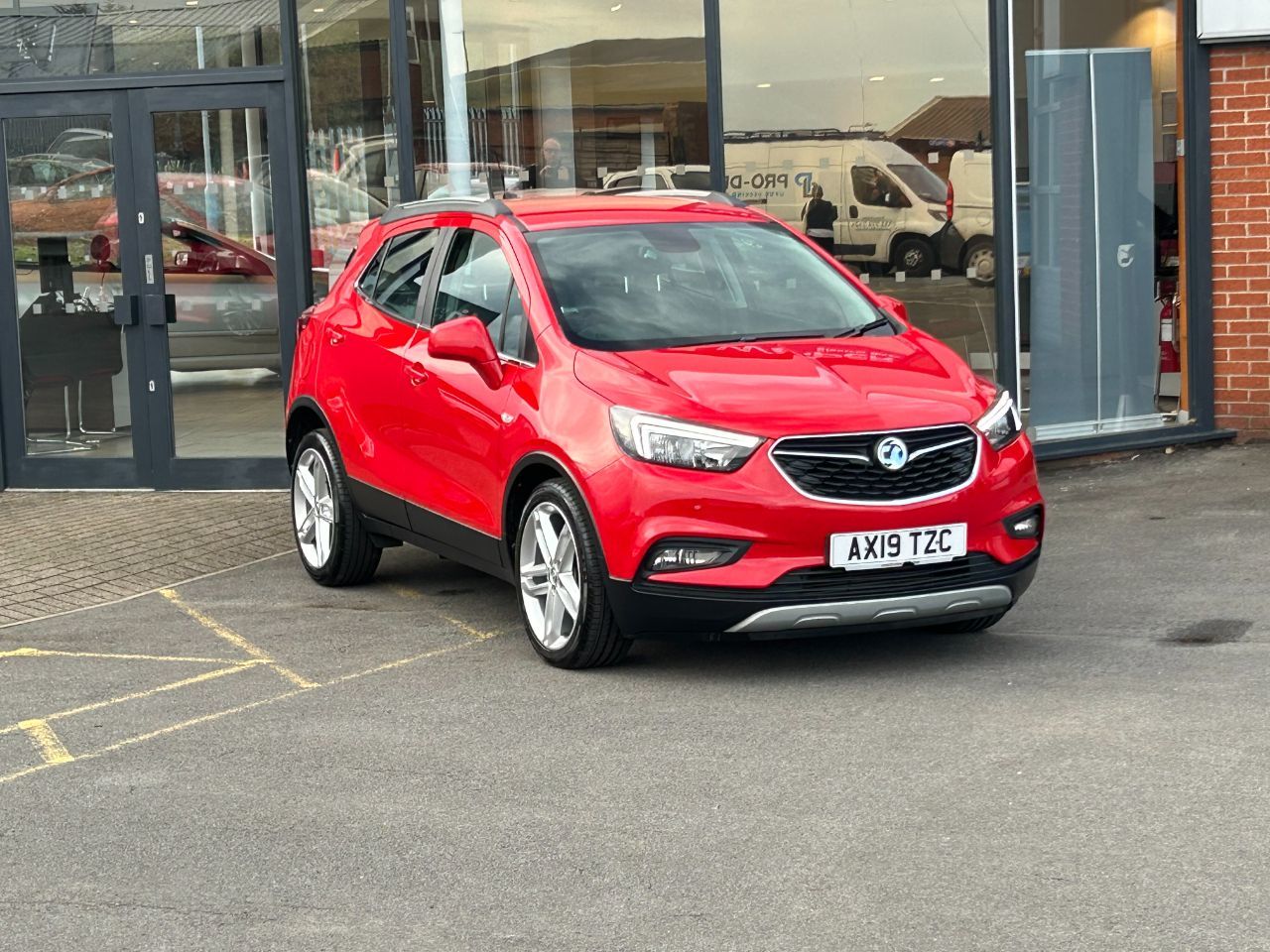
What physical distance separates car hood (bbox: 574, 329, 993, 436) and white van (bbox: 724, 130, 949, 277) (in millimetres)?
4241

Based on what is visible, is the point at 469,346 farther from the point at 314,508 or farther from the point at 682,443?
the point at 314,508

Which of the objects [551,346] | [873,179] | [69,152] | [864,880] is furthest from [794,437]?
[69,152]

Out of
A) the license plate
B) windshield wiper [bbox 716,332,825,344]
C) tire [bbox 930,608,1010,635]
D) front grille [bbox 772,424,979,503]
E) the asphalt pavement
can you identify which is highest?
windshield wiper [bbox 716,332,825,344]

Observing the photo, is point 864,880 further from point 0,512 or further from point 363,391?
point 0,512

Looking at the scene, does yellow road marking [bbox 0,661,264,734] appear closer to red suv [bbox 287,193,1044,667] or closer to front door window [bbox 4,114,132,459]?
red suv [bbox 287,193,1044,667]

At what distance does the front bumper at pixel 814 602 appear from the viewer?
6.56 meters

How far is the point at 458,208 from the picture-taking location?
841 cm

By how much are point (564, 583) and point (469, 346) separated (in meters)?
1.02

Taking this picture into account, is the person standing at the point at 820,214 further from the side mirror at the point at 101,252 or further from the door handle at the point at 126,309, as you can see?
the side mirror at the point at 101,252

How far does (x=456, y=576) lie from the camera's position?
30.7ft

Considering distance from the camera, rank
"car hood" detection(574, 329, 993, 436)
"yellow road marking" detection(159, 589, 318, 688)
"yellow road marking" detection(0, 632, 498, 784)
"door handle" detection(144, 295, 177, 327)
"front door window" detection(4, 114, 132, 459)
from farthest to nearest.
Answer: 1. "front door window" detection(4, 114, 132, 459)
2. "door handle" detection(144, 295, 177, 327)
3. "yellow road marking" detection(159, 589, 318, 688)
4. "car hood" detection(574, 329, 993, 436)
5. "yellow road marking" detection(0, 632, 498, 784)

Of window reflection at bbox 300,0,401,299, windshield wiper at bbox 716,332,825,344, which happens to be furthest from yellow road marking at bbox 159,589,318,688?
window reflection at bbox 300,0,401,299

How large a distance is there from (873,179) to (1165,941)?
7.90 metres

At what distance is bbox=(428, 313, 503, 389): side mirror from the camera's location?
24.2 feet
